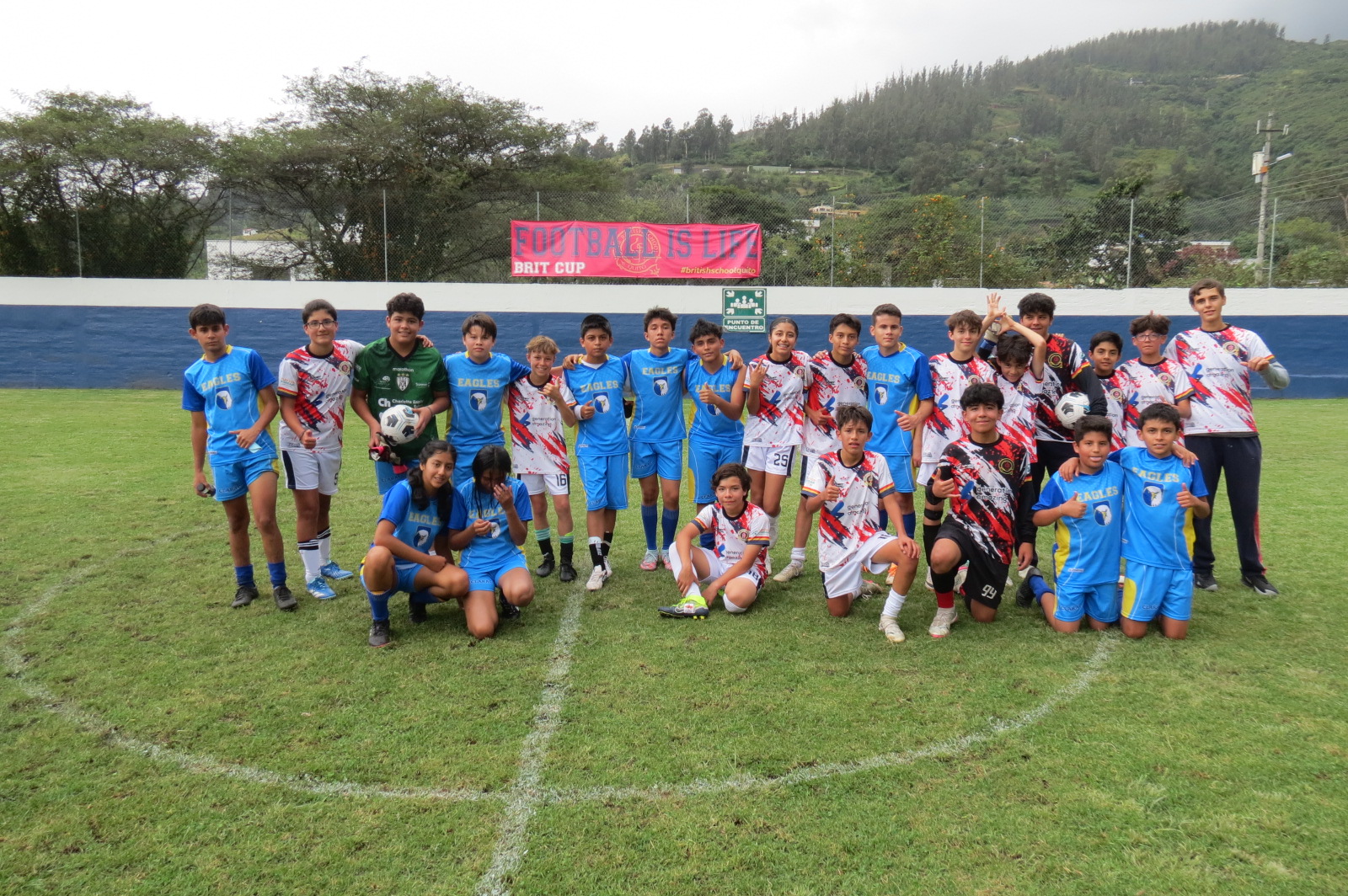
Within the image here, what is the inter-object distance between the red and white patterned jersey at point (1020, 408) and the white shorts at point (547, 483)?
8.84 feet

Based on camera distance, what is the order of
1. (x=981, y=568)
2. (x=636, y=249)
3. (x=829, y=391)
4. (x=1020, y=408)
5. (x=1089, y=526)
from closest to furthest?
(x=1089, y=526) < (x=981, y=568) < (x=1020, y=408) < (x=829, y=391) < (x=636, y=249)

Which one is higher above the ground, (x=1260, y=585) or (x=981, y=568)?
(x=981, y=568)

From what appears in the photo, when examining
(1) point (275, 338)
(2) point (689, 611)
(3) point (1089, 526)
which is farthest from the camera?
(1) point (275, 338)

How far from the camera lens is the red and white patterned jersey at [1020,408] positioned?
4.81 m

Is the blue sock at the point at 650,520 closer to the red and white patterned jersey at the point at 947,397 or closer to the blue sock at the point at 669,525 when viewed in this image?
the blue sock at the point at 669,525

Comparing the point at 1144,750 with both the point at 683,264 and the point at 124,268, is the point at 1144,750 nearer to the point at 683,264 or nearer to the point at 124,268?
the point at 683,264

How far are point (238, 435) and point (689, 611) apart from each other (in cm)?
272

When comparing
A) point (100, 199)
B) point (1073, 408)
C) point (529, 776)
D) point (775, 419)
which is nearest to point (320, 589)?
point (529, 776)

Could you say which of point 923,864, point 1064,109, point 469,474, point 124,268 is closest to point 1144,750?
point 923,864

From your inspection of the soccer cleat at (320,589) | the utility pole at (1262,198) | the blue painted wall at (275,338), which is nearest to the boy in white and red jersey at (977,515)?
the soccer cleat at (320,589)

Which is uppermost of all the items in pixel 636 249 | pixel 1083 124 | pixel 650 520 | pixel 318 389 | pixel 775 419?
Result: pixel 1083 124

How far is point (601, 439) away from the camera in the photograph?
211 inches

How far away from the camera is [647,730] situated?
327cm

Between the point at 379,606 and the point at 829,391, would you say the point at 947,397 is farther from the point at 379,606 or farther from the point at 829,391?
the point at 379,606
